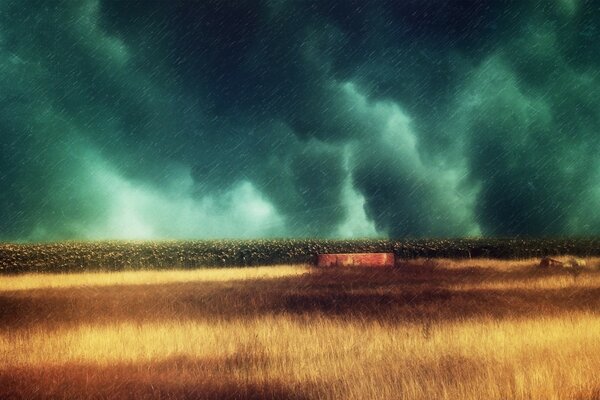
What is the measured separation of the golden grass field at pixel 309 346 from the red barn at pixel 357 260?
47.7 ft

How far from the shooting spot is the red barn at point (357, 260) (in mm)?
32344

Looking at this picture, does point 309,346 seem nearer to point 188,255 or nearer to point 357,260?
point 357,260

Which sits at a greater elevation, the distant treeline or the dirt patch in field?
the distant treeline

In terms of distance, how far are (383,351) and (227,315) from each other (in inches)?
198

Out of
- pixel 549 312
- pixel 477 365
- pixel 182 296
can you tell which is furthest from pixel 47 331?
pixel 549 312

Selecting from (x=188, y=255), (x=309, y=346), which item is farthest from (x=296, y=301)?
(x=188, y=255)

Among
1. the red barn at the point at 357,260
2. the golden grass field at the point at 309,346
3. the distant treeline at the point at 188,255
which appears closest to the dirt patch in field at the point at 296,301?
the golden grass field at the point at 309,346

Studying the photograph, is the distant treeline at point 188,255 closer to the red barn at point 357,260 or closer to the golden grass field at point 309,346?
the red barn at point 357,260

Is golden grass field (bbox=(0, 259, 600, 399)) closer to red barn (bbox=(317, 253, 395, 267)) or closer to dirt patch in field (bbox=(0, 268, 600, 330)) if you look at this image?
dirt patch in field (bbox=(0, 268, 600, 330))

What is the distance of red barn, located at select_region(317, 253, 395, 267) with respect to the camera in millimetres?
32344

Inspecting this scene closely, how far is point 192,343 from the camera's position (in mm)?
10531

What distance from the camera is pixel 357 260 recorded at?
32.6 metres

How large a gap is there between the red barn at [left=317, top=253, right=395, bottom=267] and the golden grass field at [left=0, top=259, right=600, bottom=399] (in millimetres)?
14529

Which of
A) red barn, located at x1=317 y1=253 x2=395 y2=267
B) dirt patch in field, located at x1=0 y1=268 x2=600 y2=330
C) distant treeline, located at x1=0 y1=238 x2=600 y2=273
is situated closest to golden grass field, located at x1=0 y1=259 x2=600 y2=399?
dirt patch in field, located at x1=0 y1=268 x2=600 y2=330
